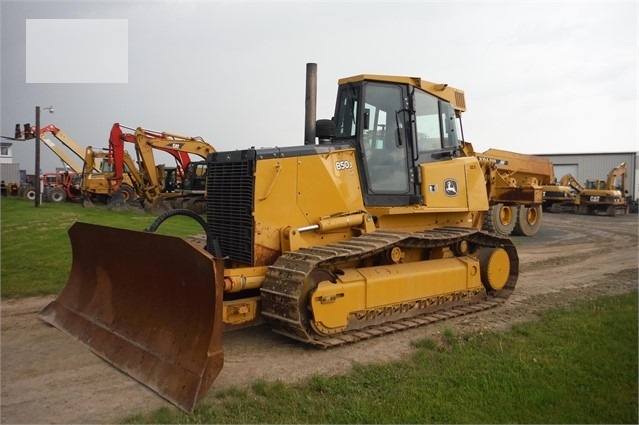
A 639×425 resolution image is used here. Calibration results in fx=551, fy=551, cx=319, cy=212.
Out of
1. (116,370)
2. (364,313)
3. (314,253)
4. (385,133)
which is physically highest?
(385,133)

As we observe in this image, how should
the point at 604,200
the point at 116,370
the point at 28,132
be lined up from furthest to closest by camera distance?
the point at 604,200 → the point at 28,132 → the point at 116,370

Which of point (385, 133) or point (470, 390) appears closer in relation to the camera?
point (470, 390)

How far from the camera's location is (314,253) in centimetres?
608

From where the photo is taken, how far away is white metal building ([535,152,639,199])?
128 ft

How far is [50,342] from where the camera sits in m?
6.16

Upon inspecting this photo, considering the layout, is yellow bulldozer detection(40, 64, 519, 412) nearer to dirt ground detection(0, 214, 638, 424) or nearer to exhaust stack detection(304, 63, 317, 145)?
exhaust stack detection(304, 63, 317, 145)

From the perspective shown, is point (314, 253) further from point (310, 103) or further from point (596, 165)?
point (596, 165)

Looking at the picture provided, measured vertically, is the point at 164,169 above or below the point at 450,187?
above

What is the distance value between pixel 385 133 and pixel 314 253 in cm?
217

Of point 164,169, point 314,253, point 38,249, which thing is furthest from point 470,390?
point 164,169

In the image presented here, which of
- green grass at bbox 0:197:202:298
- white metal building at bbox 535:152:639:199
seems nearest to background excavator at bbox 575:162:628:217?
white metal building at bbox 535:152:639:199

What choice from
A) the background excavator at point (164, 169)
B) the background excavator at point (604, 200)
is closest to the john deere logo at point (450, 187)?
the background excavator at point (164, 169)

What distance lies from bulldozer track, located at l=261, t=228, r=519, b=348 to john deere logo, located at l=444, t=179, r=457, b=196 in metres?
0.53

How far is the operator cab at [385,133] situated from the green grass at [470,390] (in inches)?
84.2
